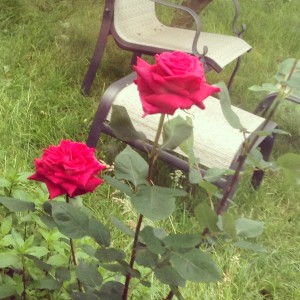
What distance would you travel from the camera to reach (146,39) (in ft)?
12.4

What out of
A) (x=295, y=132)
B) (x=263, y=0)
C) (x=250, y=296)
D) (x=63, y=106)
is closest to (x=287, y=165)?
(x=250, y=296)

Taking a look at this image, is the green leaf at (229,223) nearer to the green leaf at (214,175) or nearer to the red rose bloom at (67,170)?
the green leaf at (214,175)

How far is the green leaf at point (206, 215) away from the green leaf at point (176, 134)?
0.13 m

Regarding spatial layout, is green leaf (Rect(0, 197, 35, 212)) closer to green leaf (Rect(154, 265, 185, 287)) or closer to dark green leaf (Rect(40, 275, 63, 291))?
dark green leaf (Rect(40, 275, 63, 291))

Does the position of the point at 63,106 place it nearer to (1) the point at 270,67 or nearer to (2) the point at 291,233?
(2) the point at 291,233

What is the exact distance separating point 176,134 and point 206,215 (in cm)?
16

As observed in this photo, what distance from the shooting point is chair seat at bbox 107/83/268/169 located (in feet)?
8.35

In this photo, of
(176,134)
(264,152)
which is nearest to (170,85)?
(176,134)

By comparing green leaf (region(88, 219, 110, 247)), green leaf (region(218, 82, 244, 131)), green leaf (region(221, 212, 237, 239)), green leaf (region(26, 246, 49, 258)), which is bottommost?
green leaf (region(26, 246, 49, 258))

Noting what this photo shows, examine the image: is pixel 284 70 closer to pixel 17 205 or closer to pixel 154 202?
pixel 154 202

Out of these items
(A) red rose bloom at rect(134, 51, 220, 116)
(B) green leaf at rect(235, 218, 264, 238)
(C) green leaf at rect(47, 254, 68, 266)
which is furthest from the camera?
(C) green leaf at rect(47, 254, 68, 266)

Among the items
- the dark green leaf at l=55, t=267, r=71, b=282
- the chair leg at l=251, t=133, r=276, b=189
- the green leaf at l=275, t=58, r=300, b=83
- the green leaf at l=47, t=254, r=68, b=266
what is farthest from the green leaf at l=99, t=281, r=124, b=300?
the chair leg at l=251, t=133, r=276, b=189

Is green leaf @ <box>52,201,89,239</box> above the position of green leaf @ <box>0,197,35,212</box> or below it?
above

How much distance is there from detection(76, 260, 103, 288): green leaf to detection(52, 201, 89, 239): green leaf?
5.8 inches
